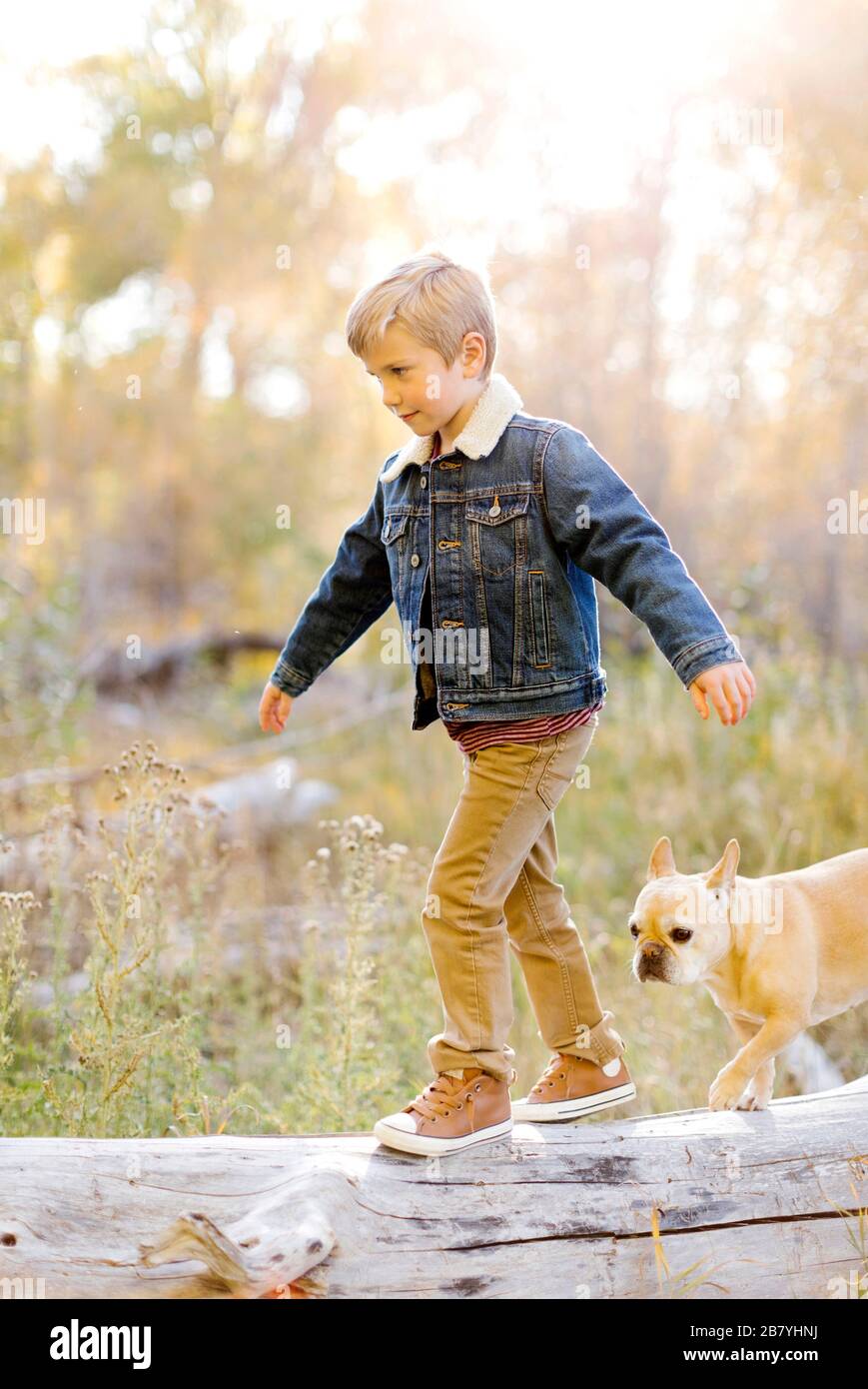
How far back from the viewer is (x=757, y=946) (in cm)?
288

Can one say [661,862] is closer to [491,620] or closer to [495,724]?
[495,724]

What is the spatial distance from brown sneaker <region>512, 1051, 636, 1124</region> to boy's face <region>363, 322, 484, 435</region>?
154 cm

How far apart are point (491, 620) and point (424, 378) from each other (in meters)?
0.55

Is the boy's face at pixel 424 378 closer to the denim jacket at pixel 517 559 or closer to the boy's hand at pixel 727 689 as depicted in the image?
the denim jacket at pixel 517 559

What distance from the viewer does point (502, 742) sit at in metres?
2.84

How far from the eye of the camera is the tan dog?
9.23 feet

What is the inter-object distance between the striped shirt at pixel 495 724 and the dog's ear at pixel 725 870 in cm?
43

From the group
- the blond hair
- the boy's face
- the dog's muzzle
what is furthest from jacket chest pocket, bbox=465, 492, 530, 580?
the dog's muzzle

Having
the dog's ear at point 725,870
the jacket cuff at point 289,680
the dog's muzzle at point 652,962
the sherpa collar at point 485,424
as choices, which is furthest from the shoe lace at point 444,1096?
the sherpa collar at point 485,424

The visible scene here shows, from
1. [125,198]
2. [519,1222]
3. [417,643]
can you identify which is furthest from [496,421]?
[125,198]

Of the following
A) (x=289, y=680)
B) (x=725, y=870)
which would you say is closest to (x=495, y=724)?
(x=725, y=870)

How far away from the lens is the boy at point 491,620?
2723 mm

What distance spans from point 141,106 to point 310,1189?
1266 centimetres

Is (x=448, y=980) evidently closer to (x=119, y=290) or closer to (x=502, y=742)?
(x=502, y=742)
